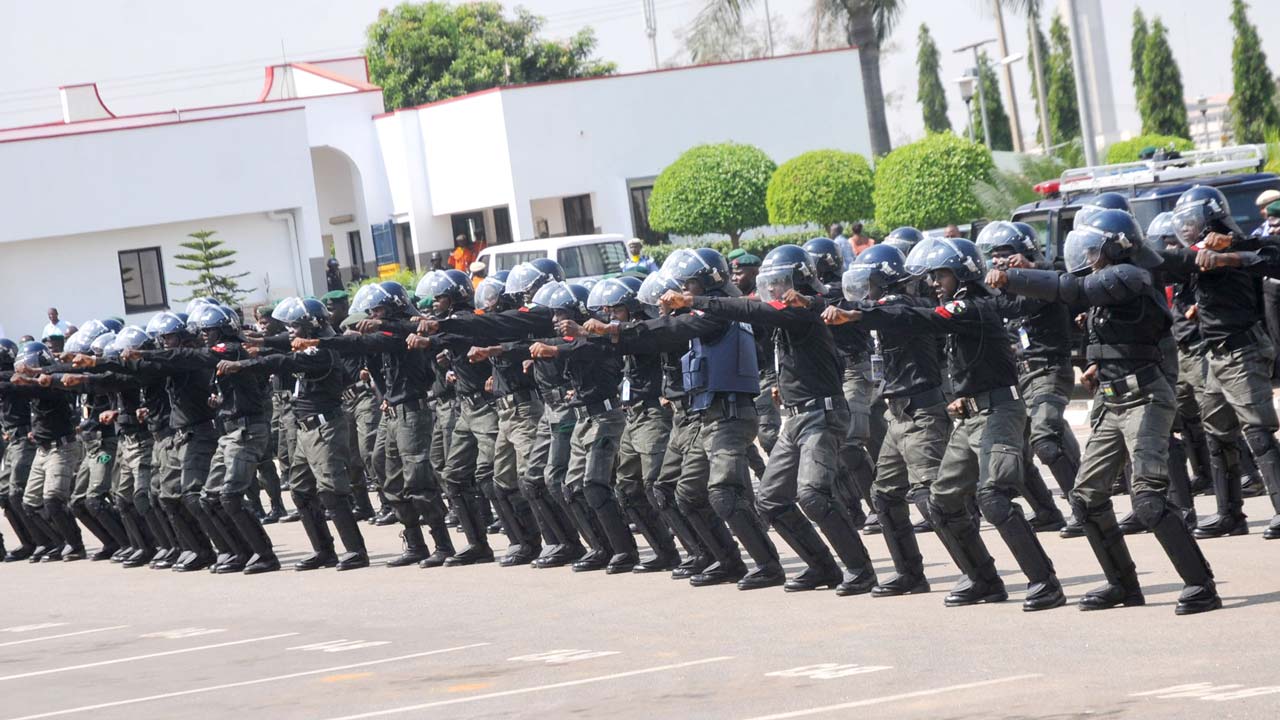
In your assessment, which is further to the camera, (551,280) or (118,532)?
(118,532)

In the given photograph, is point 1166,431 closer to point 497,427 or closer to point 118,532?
point 497,427

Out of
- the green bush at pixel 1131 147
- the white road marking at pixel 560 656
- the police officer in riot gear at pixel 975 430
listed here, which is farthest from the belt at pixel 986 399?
the green bush at pixel 1131 147

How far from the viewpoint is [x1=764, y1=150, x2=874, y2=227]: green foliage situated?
36.8 meters

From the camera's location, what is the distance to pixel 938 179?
108ft

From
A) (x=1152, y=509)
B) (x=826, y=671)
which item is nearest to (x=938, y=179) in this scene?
(x=1152, y=509)

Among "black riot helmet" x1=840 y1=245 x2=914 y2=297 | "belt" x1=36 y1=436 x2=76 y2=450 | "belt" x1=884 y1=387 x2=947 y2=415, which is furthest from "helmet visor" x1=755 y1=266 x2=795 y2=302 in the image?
"belt" x1=36 y1=436 x2=76 y2=450

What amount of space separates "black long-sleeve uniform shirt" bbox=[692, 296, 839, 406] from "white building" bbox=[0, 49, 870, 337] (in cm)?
3129

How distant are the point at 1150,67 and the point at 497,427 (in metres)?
49.3

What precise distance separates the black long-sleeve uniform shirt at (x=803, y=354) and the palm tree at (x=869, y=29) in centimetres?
3094

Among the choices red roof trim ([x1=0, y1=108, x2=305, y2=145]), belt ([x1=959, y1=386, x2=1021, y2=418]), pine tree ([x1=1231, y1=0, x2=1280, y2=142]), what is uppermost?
red roof trim ([x1=0, y1=108, x2=305, y2=145])

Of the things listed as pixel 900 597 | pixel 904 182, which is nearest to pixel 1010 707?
pixel 900 597

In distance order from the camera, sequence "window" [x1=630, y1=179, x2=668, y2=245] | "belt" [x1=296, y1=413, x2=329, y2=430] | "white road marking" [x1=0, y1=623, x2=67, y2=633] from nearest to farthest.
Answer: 1. "white road marking" [x1=0, y1=623, x2=67, y2=633]
2. "belt" [x1=296, y1=413, x2=329, y2=430]
3. "window" [x1=630, y1=179, x2=668, y2=245]

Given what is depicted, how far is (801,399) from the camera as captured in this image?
A: 10750 millimetres

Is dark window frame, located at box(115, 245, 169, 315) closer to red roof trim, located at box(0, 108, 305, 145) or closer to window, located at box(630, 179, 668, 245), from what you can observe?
red roof trim, located at box(0, 108, 305, 145)
